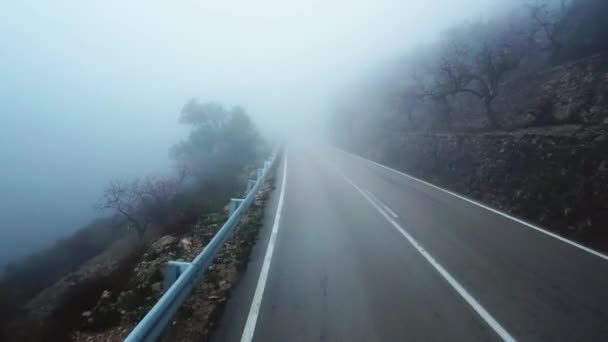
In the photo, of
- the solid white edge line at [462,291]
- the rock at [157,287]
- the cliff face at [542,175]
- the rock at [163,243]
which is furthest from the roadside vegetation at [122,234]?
the cliff face at [542,175]

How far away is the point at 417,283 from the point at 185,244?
5388mm

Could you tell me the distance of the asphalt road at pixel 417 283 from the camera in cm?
346

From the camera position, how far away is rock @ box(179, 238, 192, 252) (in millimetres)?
6697

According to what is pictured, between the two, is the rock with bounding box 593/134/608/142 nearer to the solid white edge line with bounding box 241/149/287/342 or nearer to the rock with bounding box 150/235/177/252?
the solid white edge line with bounding box 241/149/287/342

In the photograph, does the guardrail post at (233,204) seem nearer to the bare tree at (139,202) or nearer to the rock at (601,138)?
the rock at (601,138)

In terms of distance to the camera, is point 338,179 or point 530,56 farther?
point 530,56

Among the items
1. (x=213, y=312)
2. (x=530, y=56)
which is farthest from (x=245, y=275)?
(x=530, y=56)

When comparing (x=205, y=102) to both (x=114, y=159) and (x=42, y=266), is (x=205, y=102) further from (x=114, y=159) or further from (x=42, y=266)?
(x=114, y=159)

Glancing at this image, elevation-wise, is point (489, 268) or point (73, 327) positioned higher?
point (489, 268)

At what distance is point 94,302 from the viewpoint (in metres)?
5.32

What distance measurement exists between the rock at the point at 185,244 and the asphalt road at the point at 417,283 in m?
1.81

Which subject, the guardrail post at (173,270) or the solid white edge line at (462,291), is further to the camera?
the guardrail post at (173,270)

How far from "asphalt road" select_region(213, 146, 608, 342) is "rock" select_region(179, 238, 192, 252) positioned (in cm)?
181

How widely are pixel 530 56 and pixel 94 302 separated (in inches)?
1008
